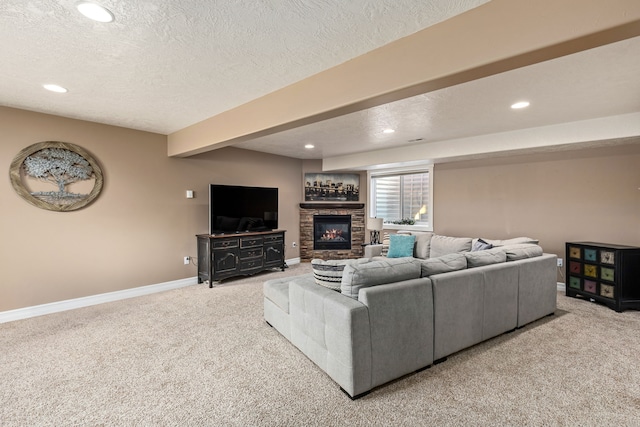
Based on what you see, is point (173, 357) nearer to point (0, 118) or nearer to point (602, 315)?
point (0, 118)

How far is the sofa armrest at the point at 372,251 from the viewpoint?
17.7 ft

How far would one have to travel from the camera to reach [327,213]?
22.3ft

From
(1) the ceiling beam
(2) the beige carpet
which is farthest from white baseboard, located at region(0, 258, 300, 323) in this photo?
(1) the ceiling beam

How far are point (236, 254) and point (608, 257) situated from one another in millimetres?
5333

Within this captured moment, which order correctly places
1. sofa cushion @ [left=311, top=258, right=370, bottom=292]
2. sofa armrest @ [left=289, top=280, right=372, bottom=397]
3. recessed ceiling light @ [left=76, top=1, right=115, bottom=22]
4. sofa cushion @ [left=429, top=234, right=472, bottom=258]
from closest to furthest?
recessed ceiling light @ [left=76, top=1, right=115, bottom=22], sofa armrest @ [left=289, top=280, right=372, bottom=397], sofa cushion @ [left=311, top=258, right=370, bottom=292], sofa cushion @ [left=429, top=234, right=472, bottom=258]

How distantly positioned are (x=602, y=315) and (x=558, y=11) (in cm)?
372

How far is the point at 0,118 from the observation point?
3.27 m

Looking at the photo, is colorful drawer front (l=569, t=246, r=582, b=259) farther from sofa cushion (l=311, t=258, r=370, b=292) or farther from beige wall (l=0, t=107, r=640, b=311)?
sofa cushion (l=311, t=258, r=370, b=292)

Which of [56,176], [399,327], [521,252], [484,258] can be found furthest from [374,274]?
[56,176]

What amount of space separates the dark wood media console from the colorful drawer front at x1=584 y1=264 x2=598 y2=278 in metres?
4.78

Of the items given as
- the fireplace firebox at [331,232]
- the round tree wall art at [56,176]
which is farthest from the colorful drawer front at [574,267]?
the round tree wall art at [56,176]

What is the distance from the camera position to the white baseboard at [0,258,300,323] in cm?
342

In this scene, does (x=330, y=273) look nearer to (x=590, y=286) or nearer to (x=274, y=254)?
(x=274, y=254)

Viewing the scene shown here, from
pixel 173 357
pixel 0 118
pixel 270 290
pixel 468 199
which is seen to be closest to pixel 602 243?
pixel 468 199
